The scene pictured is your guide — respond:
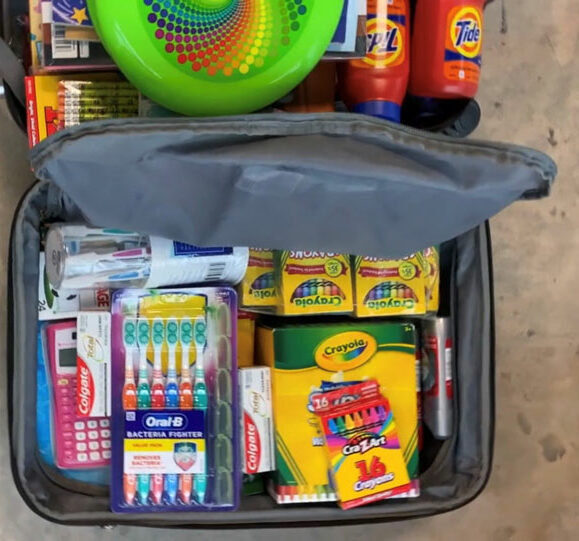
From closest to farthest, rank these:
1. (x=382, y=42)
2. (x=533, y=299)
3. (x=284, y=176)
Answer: (x=284, y=176), (x=382, y=42), (x=533, y=299)

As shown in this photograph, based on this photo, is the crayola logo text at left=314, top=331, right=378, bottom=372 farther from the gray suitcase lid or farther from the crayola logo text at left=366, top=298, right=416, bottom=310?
the gray suitcase lid

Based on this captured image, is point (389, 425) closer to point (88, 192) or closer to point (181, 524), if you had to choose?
point (181, 524)

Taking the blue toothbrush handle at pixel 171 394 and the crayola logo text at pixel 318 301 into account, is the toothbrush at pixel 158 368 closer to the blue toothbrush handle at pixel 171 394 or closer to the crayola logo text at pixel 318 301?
the blue toothbrush handle at pixel 171 394

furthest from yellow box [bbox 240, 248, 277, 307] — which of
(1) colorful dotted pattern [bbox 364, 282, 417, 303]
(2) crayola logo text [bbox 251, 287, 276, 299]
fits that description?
(1) colorful dotted pattern [bbox 364, 282, 417, 303]

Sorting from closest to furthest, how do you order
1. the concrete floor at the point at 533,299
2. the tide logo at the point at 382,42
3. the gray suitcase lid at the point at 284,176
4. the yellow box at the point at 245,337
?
the gray suitcase lid at the point at 284,176 → the tide logo at the point at 382,42 → the yellow box at the point at 245,337 → the concrete floor at the point at 533,299

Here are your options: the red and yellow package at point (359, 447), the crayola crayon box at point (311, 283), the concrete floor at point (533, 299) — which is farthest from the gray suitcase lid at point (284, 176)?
the concrete floor at point (533, 299)

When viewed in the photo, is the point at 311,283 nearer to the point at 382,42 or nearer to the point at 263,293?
the point at 263,293

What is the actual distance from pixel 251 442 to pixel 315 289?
0.18 meters

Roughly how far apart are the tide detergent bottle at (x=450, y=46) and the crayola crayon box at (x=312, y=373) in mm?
260

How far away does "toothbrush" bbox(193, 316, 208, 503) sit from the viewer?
783 mm

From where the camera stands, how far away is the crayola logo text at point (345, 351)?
798mm

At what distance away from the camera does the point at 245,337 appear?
0.83 metres

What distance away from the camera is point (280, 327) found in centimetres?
80

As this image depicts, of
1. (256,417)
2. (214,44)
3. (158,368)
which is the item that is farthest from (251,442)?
(214,44)
